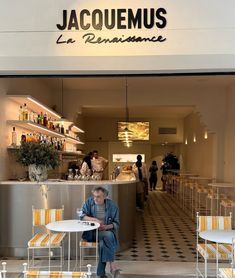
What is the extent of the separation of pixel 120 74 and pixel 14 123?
83.1 inches

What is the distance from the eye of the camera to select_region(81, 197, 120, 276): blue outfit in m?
3.93

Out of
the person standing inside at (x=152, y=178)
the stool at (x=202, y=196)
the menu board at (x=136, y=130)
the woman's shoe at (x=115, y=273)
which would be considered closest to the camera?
the woman's shoe at (x=115, y=273)

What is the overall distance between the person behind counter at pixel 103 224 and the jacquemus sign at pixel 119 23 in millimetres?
1679

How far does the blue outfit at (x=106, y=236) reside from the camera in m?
3.93

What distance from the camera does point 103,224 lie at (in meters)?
4.01

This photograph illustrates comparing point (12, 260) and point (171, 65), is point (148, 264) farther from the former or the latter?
point (171, 65)

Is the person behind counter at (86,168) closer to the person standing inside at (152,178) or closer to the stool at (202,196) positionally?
the stool at (202,196)

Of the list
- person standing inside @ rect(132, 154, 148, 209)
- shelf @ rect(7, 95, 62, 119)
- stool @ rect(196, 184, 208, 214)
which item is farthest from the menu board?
shelf @ rect(7, 95, 62, 119)

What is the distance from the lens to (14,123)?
535 centimetres

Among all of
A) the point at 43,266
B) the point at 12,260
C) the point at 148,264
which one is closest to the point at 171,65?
the point at 148,264

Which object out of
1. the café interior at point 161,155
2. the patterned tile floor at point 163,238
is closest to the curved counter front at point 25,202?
the café interior at point 161,155

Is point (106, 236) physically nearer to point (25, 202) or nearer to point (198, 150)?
point (25, 202)

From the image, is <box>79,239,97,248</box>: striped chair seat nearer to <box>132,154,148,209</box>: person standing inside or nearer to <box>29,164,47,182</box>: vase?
<box>29,164,47,182</box>: vase

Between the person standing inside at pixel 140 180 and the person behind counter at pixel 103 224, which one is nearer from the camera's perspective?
the person behind counter at pixel 103 224
